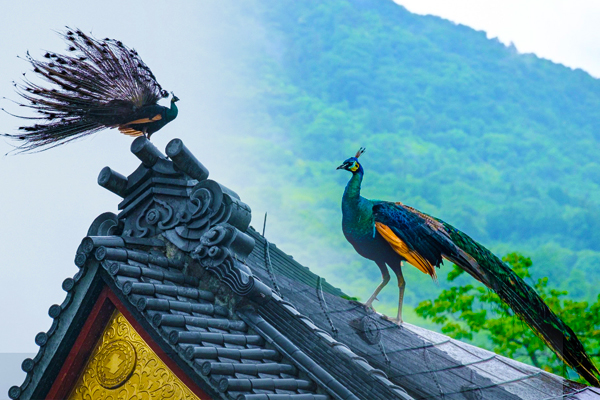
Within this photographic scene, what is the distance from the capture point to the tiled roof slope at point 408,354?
628 centimetres

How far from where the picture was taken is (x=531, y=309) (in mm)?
7570

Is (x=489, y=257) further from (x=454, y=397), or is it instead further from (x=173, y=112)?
(x=173, y=112)

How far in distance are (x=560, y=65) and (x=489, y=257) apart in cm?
6100

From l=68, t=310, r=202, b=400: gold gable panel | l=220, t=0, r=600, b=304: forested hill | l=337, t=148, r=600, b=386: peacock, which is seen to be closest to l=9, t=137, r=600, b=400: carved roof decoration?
l=68, t=310, r=202, b=400: gold gable panel

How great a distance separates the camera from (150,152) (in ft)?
19.7

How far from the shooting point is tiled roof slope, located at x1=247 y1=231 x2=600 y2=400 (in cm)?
628

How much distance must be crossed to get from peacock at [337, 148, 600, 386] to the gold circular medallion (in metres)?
2.84

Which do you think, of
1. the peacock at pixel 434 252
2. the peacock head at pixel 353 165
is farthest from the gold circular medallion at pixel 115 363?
the peacock head at pixel 353 165

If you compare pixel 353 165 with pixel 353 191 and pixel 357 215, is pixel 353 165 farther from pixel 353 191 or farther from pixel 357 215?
pixel 357 215

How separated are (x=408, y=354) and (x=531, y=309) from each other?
5.29 ft

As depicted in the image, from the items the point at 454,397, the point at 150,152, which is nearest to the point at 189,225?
the point at 150,152

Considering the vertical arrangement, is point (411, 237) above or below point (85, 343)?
above

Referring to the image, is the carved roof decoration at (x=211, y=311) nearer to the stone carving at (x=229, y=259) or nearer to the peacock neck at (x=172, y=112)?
the stone carving at (x=229, y=259)

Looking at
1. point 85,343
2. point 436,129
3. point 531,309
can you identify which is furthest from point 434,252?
point 436,129
